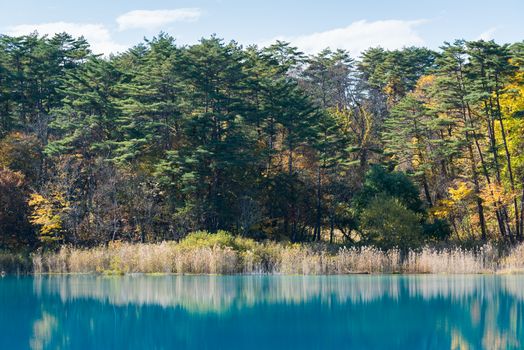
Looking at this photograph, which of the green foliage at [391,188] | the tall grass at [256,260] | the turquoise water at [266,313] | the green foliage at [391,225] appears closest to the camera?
the turquoise water at [266,313]

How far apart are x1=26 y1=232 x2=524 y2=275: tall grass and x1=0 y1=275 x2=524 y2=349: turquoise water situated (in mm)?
1434

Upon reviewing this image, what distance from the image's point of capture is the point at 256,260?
90.1 feet

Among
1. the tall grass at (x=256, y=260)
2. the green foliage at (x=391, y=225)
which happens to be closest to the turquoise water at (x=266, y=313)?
the tall grass at (x=256, y=260)

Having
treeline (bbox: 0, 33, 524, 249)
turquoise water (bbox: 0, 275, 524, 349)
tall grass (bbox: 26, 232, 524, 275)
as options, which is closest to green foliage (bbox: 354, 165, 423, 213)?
treeline (bbox: 0, 33, 524, 249)

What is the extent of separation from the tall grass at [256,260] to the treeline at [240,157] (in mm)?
3053

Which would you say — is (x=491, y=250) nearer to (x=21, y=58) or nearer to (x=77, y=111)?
(x=77, y=111)

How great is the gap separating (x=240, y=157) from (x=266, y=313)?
705 inches

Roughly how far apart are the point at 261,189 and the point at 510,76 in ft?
41.8

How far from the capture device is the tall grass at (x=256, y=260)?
26641 mm

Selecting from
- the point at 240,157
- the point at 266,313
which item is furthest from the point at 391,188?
the point at 266,313

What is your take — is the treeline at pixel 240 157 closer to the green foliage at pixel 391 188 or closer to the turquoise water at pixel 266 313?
the green foliage at pixel 391 188

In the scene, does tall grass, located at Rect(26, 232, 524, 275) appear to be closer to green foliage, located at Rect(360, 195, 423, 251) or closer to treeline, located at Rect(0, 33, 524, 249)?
green foliage, located at Rect(360, 195, 423, 251)

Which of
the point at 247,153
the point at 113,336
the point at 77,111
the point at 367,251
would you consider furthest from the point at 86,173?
the point at 113,336

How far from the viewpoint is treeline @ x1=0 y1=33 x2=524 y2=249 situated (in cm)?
3241
